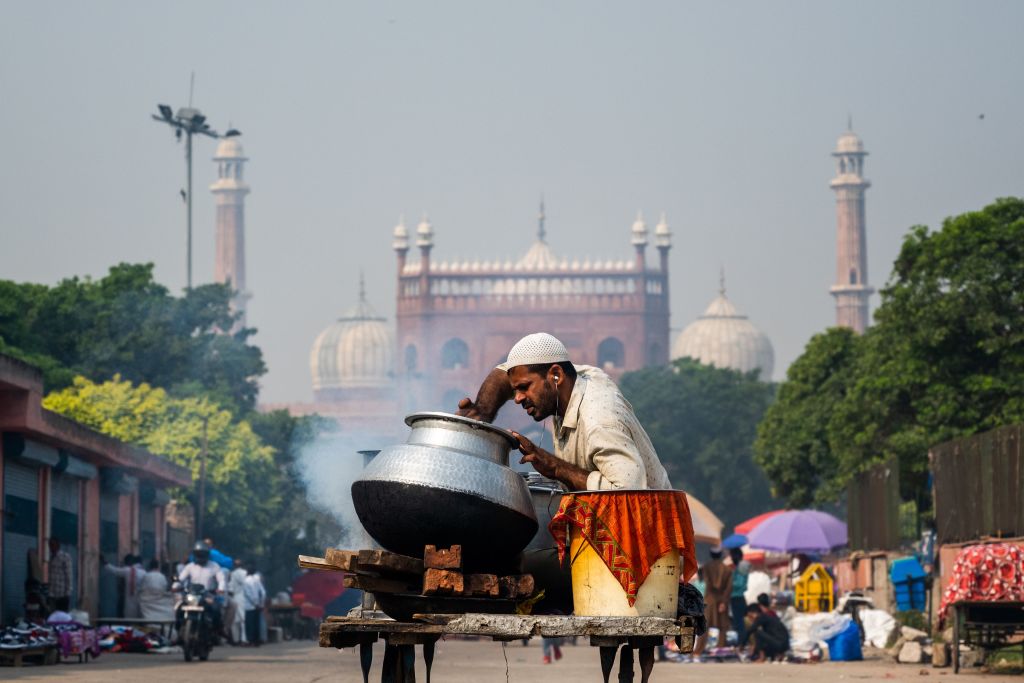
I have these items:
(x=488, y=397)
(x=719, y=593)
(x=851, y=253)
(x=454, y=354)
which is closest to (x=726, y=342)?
(x=851, y=253)

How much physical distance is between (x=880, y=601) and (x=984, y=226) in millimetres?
5214

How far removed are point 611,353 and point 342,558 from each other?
329ft

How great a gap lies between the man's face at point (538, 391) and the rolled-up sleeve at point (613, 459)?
0.98 feet

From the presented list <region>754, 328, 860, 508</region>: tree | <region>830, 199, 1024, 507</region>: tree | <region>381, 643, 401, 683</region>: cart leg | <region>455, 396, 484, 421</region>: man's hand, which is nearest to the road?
<region>455, 396, 484, 421</region>: man's hand

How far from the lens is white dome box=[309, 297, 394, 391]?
12338 cm

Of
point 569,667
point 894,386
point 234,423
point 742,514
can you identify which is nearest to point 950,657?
point 569,667

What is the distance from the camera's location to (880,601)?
2619 centimetres

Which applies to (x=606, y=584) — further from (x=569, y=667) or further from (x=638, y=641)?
(x=569, y=667)

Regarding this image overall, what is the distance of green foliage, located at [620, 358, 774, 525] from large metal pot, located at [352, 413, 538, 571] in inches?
2829

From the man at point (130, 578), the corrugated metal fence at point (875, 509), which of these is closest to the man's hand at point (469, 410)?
the man at point (130, 578)

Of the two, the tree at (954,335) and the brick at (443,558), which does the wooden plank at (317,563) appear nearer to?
the brick at (443,558)

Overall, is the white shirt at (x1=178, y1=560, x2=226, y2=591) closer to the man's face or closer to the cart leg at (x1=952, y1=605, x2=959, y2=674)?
the cart leg at (x1=952, y1=605, x2=959, y2=674)

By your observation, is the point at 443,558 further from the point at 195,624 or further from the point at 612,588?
the point at 195,624

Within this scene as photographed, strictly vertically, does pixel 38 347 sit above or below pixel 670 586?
above
